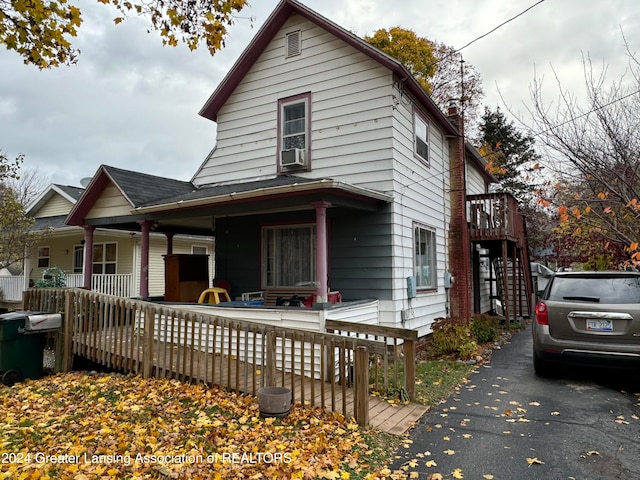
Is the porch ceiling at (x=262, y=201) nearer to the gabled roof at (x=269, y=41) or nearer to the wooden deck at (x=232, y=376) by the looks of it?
the wooden deck at (x=232, y=376)

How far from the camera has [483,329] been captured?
9914mm

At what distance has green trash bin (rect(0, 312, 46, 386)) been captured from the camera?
705cm

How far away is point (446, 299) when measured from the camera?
37.1 feet

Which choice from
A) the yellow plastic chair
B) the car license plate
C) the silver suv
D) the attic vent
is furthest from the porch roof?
the car license plate

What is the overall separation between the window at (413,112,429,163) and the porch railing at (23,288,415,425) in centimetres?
542

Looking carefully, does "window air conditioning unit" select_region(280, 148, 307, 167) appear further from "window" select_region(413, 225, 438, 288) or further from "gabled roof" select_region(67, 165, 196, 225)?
"window" select_region(413, 225, 438, 288)

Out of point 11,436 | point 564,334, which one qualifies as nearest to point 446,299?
point 564,334

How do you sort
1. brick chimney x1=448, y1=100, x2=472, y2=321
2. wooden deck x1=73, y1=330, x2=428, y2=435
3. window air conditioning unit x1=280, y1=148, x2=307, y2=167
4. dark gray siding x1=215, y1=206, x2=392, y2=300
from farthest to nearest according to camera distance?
brick chimney x1=448, y1=100, x2=472, y2=321
window air conditioning unit x1=280, y1=148, x2=307, y2=167
dark gray siding x1=215, y1=206, x2=392, y2=300
wooden deck x1=73, y1=330, x2=428, y2=435

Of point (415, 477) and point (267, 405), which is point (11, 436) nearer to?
point (267, 405)

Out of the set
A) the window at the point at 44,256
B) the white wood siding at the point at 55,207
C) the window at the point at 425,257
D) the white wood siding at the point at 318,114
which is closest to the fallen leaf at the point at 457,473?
the white wood siding at the point at 318,114

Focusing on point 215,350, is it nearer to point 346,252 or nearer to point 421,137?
point 346,252

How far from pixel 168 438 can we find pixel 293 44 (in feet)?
28.9

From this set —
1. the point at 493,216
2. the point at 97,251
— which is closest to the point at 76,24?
the point at 493,216

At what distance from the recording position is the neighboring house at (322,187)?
831cm
